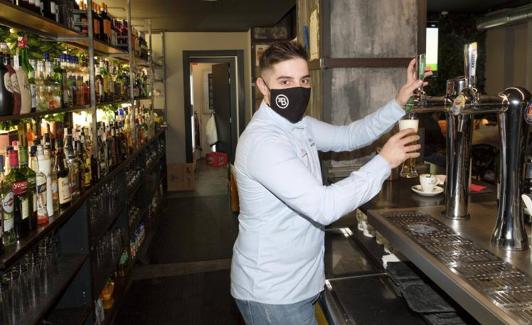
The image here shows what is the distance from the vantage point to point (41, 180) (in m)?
2.35

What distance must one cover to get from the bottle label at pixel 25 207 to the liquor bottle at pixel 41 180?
0.41 ft

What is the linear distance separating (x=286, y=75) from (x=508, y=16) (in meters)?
9.25

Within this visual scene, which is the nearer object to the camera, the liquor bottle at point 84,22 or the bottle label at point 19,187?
the bottle label at point 19,187

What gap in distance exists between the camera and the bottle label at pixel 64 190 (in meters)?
2.60

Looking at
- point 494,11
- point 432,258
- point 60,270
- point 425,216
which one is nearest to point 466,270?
point 432,258

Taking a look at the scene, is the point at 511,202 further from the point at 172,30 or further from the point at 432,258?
the point at 172,30

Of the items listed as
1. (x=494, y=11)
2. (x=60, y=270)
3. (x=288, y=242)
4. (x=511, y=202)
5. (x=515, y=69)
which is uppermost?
(x=494, y=11)

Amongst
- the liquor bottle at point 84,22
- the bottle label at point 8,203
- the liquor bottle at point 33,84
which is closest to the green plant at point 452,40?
the liquor bottle at point 84,22

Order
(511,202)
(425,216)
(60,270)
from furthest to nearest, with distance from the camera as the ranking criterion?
(60,270), (425,216), (511,202)

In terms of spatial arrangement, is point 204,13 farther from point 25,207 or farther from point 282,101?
point 282,101

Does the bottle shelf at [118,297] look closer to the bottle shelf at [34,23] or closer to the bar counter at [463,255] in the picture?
the bottle shelf at [34,23]

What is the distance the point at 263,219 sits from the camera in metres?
1.74

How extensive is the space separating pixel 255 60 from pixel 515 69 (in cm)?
627

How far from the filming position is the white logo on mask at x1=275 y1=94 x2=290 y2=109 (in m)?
1.73
